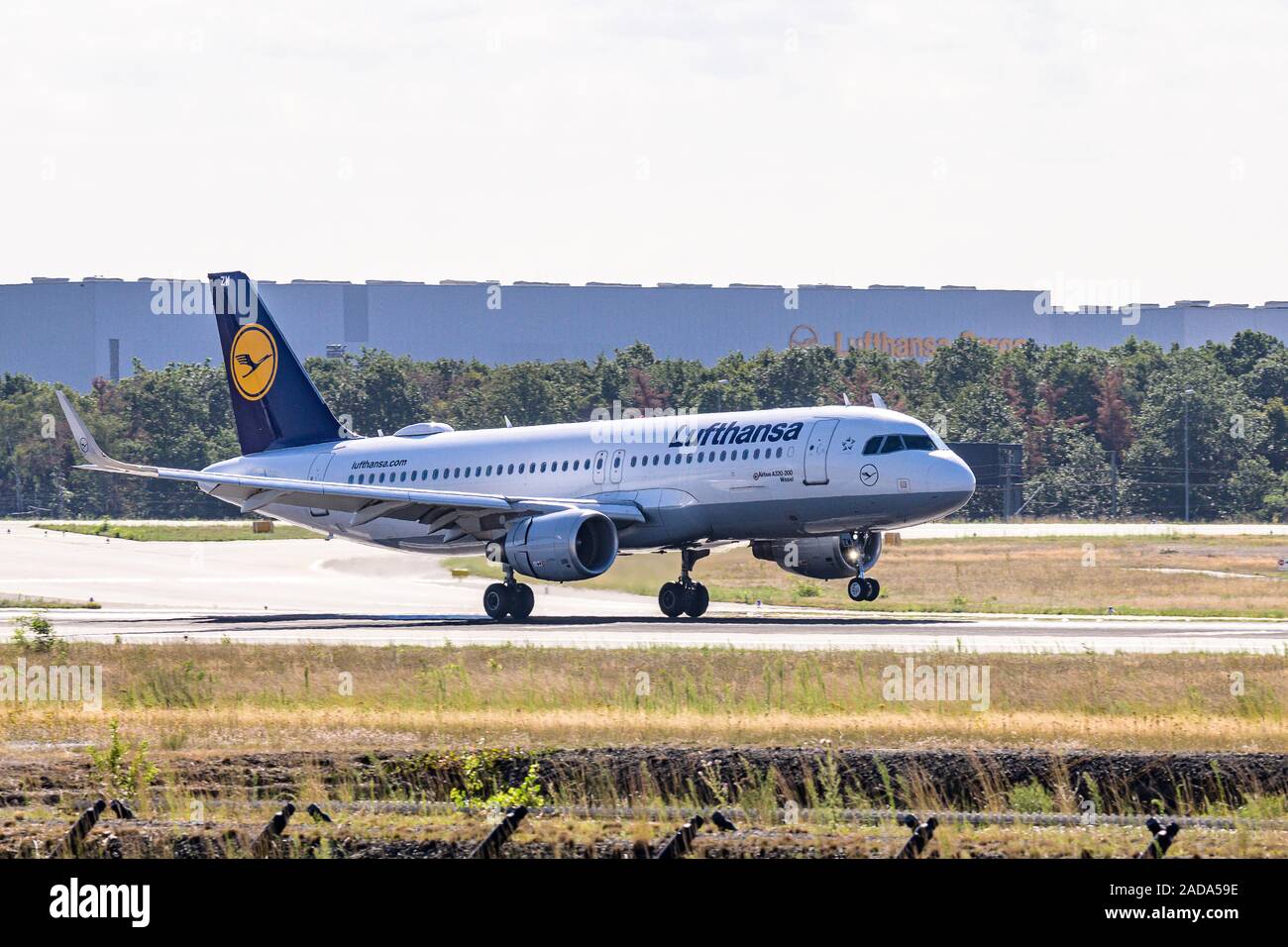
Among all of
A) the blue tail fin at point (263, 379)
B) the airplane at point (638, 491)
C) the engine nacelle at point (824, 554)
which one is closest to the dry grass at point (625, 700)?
the airplane at point (638, 491)

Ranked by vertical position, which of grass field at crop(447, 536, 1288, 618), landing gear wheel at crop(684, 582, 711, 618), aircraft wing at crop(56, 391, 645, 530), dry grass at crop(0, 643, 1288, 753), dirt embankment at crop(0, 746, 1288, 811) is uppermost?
aircraft wing at crop(56, 391, 645, 530)

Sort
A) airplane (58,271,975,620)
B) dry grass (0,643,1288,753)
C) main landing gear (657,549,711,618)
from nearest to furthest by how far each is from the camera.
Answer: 1. dry grass (0,643,1288,753)
2. airplane (58,271,975,620)
3. main landing gear (657,549,711,618)

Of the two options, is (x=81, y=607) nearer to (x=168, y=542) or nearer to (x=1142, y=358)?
(x=168, y=542)

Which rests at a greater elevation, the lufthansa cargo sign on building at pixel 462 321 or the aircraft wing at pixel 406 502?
the lufthansa cargo sign on building at pixel 462 321

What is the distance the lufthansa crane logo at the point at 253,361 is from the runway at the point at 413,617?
20.6 feet

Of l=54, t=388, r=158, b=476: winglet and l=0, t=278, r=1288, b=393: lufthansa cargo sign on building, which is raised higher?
l=0, t=278, r=1288, b=393: lufthansa cargo sign on building

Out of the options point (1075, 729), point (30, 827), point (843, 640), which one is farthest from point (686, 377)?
point (30, 827)

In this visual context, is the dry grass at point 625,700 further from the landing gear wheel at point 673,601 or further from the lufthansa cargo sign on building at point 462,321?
the lufthansa cargo sign on building at point 462,321

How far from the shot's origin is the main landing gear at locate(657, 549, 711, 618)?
4525 cm

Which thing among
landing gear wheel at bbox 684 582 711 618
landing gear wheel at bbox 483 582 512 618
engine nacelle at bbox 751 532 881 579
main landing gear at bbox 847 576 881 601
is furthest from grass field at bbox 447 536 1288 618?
main landing gear at bbox 847 576 881 601

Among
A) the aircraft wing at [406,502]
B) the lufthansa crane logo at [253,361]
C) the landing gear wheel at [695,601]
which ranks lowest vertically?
the landing gear wheel at [695,601]

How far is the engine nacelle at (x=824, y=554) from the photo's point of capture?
4441cm

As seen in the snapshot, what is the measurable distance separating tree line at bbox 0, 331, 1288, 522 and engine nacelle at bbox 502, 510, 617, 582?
70.7 m

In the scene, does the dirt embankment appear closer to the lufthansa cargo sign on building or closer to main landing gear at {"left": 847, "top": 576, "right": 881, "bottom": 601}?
main landing gear at {"left": 847, "top": 576, "right": 881, "bottom": 601}
